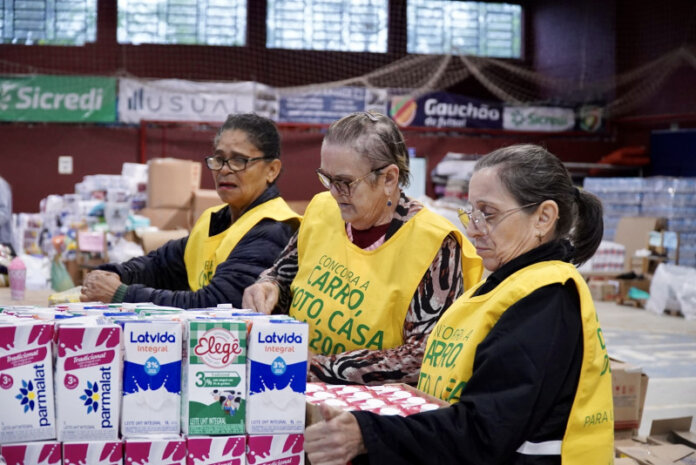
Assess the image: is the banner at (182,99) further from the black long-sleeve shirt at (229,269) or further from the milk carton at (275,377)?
the milk carton at (275,377)

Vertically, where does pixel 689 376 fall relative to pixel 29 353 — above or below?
below

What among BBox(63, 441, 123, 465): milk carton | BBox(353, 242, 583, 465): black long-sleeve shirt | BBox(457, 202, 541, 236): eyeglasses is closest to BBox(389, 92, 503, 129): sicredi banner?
BBox(457, 202, 541, 236): eyeglasses

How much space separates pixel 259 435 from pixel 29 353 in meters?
0.47

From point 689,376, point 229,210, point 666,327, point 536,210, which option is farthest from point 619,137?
point 536,210

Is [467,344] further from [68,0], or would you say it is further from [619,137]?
[619,137]

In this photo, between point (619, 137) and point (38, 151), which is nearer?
point (38, 151)

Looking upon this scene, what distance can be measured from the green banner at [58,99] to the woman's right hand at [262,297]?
36.2 feet

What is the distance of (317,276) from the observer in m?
2.54

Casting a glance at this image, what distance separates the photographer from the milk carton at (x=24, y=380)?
5.12 ft

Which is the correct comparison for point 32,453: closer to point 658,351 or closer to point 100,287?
point 100,287

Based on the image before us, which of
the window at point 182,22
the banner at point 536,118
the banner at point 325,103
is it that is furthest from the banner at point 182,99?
the banner at point 536,118

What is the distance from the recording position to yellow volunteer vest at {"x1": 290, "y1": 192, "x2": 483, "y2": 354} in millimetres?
2350

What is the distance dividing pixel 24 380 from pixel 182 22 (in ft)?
42.2

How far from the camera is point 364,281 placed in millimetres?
2416
